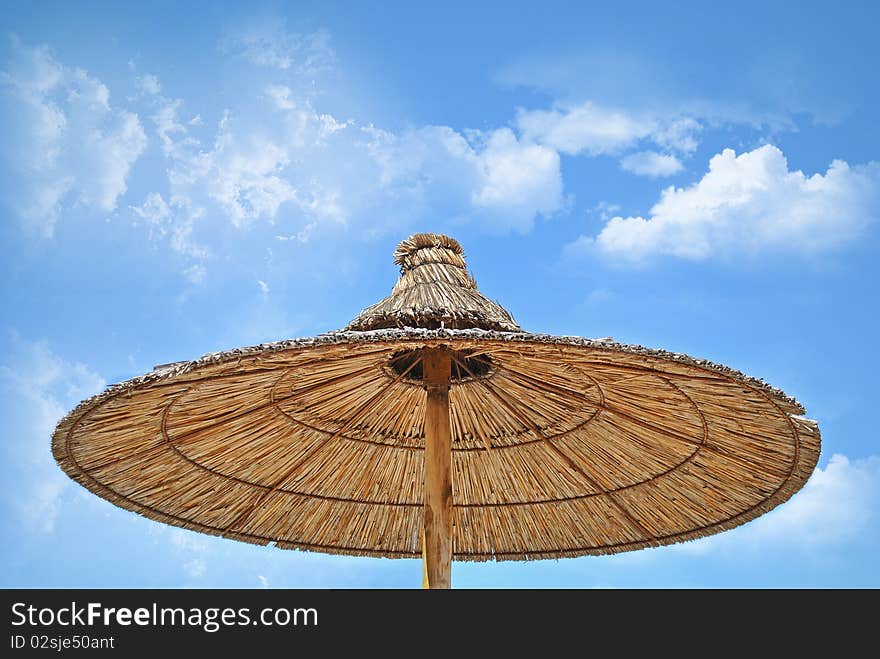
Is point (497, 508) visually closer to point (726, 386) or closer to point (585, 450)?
point (585, 450)

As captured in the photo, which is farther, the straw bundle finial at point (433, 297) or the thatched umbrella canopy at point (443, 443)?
the thatched umbrella canopy at point (443, 443)

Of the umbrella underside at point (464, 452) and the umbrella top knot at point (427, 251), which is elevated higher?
the umbrella top knot at point (427, 251)

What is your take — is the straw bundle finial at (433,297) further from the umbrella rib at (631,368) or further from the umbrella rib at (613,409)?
the umbrella rib at (613,409)

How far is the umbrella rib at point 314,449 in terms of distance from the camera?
424 cm

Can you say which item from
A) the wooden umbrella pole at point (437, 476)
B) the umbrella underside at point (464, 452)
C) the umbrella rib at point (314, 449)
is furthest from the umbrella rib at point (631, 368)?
the umbrella rib at point (314, 449)

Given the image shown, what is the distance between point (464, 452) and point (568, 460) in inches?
21.8

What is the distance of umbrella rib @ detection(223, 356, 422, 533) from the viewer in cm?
424

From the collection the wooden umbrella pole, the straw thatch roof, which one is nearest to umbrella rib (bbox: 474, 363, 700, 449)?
the straw thatch roof

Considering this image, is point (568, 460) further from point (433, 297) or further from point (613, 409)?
point (433, 297)

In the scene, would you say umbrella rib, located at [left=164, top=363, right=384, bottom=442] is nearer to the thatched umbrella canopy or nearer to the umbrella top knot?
the thatched umbrella canopy

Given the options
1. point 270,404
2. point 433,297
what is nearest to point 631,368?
point 433,297
